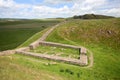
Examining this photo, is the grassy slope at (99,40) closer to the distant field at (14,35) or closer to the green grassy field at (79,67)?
the green grassy field at (79,67)

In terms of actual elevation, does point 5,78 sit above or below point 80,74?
above

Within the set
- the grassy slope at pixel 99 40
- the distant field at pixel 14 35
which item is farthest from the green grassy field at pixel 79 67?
the distant field at pixel 14 35

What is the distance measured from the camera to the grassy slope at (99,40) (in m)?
23.4

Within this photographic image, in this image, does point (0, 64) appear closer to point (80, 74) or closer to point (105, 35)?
point (80, 74)

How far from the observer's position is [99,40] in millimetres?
37812

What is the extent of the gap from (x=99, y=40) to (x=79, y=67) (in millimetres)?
18609

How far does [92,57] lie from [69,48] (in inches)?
219

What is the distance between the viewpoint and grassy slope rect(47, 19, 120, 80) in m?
23.4

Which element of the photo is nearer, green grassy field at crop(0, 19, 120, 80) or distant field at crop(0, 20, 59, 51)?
green grassy field at crop(0, 19, 120, 80)

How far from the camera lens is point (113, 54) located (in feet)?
101

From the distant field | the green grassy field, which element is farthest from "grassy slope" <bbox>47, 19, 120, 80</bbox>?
the distant field

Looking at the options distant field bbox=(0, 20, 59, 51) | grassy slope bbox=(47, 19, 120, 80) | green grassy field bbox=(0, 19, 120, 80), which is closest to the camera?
green grassy field bbox=(0, 19, 120, 80)

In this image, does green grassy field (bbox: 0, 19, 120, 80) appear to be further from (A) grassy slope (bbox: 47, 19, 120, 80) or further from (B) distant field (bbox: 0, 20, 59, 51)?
(B) distant field (bbox: 0, 20, 59, 51)

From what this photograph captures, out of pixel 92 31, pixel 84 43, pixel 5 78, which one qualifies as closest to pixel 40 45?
pixel 84 43
